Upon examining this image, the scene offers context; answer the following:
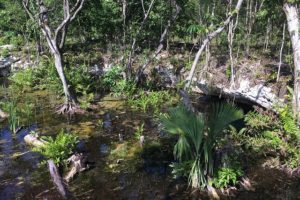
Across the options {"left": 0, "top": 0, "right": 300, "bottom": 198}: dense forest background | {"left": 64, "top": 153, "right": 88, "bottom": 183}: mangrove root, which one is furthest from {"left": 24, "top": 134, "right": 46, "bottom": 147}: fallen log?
{"left": 64, "top": 153, "right": 88, "bottom": 183}: mangrove root

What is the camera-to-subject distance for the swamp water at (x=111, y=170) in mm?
7582

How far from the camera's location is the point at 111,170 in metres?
Answer: 8.66

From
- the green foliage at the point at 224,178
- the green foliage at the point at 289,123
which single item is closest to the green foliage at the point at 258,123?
the green foliage at the point at 289,123

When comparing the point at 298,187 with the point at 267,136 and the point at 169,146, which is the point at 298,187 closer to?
the point at 267,136

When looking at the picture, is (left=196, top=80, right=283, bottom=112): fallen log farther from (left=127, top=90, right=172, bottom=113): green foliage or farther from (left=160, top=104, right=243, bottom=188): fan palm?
(left=160, top=104, right=243, bottom=188): fan palm

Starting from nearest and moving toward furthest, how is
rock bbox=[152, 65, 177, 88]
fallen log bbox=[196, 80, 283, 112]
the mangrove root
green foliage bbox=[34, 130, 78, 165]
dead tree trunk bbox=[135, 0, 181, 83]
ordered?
the mangrove root, green foliage bbox=[34, 130, 78, 165], fallen log bbox=[196, 80, 283, 112], dead tree trunk bbox=[135, 0, 181, 83], rock bbox=[152, 65, 177, 88]

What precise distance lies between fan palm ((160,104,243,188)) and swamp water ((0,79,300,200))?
0.68m

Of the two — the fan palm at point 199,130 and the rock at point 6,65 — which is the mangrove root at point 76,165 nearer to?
the fan palm at point 199,130

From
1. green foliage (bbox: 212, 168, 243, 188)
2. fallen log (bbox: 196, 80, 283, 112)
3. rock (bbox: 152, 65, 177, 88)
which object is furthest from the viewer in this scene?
rock (bbox: 152, 65, 177, 88)

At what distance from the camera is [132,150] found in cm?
977

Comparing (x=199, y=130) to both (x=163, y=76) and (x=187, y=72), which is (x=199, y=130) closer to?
(x=187, y=72)

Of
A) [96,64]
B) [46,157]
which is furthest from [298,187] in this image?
[96,64]

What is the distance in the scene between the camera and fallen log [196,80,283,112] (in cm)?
1121

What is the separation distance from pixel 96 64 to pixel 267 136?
37.0 ft
